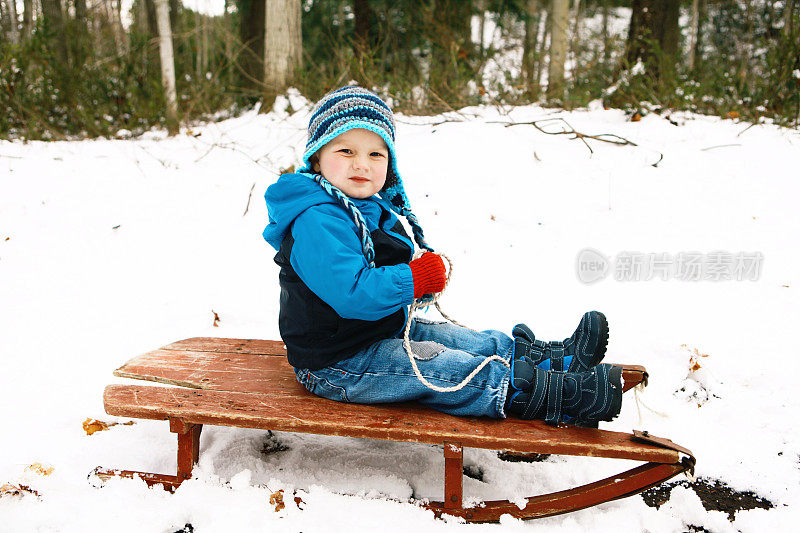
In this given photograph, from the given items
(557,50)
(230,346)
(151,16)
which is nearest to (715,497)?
(230,346)

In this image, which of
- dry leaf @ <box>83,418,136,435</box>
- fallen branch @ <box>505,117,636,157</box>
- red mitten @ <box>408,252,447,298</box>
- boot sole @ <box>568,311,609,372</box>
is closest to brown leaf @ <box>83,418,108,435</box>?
dry leaf @ <box>83,418,136,435</box>

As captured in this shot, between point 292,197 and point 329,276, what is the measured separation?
0.35 metres

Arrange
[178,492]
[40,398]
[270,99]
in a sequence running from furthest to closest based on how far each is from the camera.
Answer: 1. [270,99]
2. [40,398]
3. [178,492]

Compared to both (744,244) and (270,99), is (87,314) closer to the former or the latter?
(270,99)

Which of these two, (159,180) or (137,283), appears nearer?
(137,283)

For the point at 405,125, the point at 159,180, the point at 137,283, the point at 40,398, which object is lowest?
the point at 40,398

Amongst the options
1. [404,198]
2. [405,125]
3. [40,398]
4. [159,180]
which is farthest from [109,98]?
[404,198]

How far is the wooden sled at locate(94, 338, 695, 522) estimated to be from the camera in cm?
192

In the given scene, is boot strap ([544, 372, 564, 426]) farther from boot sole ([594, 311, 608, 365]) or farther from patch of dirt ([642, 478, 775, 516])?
patch of dirt ([642, 478, 775, 516])

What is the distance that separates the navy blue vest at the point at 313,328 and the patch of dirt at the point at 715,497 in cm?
125

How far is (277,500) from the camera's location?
208 centimetres

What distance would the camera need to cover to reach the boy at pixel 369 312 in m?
2.05

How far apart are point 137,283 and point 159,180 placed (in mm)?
1688

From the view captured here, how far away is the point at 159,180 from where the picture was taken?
5516mm
